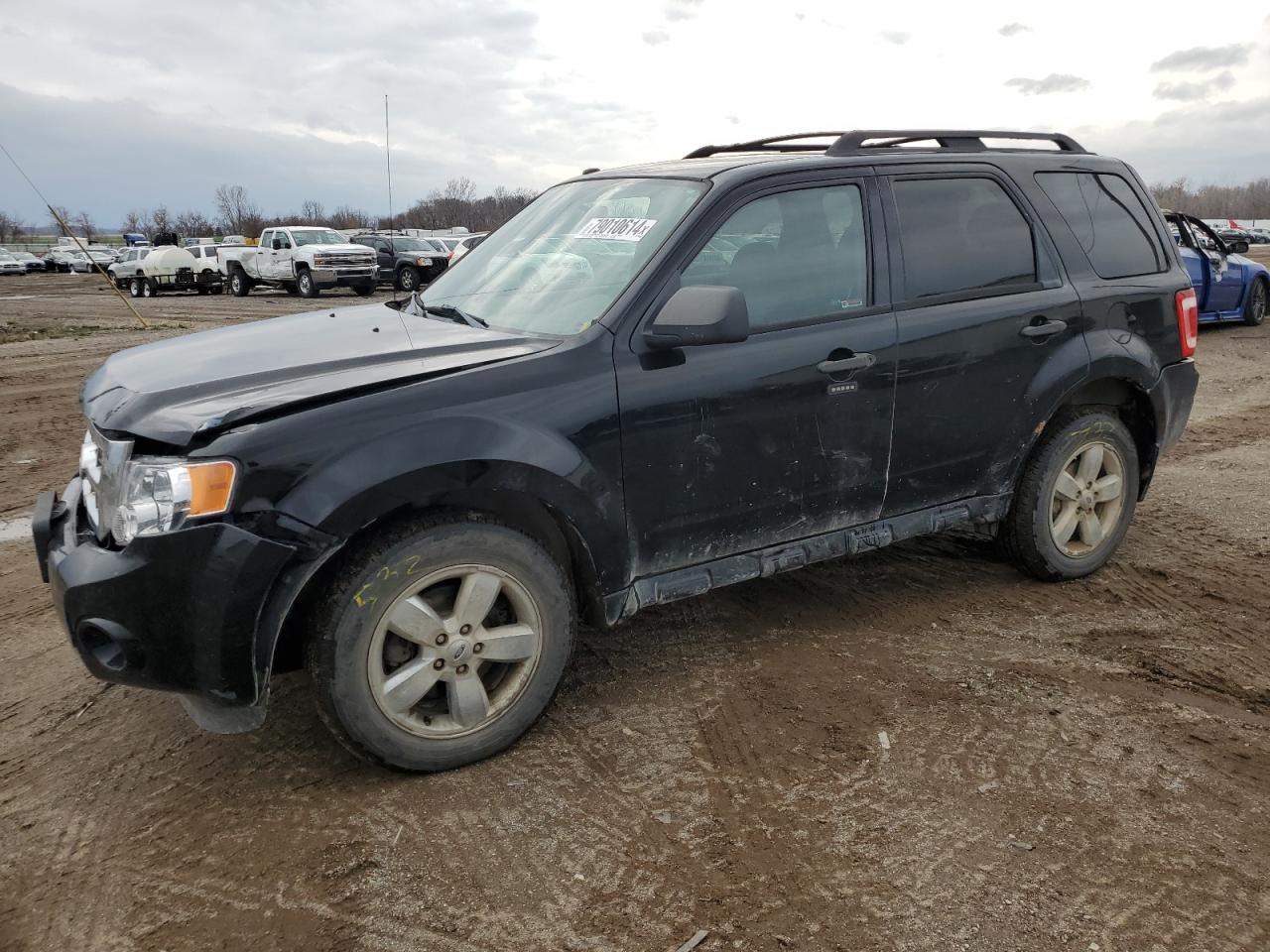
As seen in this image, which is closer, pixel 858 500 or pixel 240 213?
pixel 858 500

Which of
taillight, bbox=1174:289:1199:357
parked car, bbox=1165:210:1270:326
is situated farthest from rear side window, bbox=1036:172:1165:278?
parked car, bbox=1165:210:1270:326

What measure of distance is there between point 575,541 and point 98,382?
5.70 feet

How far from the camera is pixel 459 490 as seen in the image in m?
2.97

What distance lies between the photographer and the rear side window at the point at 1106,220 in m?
4.41

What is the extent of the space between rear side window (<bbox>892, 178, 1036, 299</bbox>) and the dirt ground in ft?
4.68

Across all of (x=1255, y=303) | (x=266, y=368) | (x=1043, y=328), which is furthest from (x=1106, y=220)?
(x=1255, y=303)

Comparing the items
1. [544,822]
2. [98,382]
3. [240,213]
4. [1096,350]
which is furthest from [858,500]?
[240,213]

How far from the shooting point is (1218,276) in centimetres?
1298

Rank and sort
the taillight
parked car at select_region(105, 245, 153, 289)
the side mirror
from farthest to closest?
parked car at select_region(105, 245, 153, 289)
the taillight
the side mirror

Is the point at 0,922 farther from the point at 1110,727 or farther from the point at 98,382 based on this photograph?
the point at 1110,727

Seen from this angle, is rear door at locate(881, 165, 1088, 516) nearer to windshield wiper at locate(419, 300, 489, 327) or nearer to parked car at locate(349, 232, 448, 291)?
windshield wiper at locate(419, 300, 489, 327)

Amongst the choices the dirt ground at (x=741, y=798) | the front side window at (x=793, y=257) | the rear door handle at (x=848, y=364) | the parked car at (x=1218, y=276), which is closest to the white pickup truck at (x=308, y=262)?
the parked car at (x=1218, y=276)

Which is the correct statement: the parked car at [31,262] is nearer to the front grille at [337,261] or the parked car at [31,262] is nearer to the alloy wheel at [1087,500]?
the front grille at [337,261]

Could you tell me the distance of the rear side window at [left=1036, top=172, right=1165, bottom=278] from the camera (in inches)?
174
